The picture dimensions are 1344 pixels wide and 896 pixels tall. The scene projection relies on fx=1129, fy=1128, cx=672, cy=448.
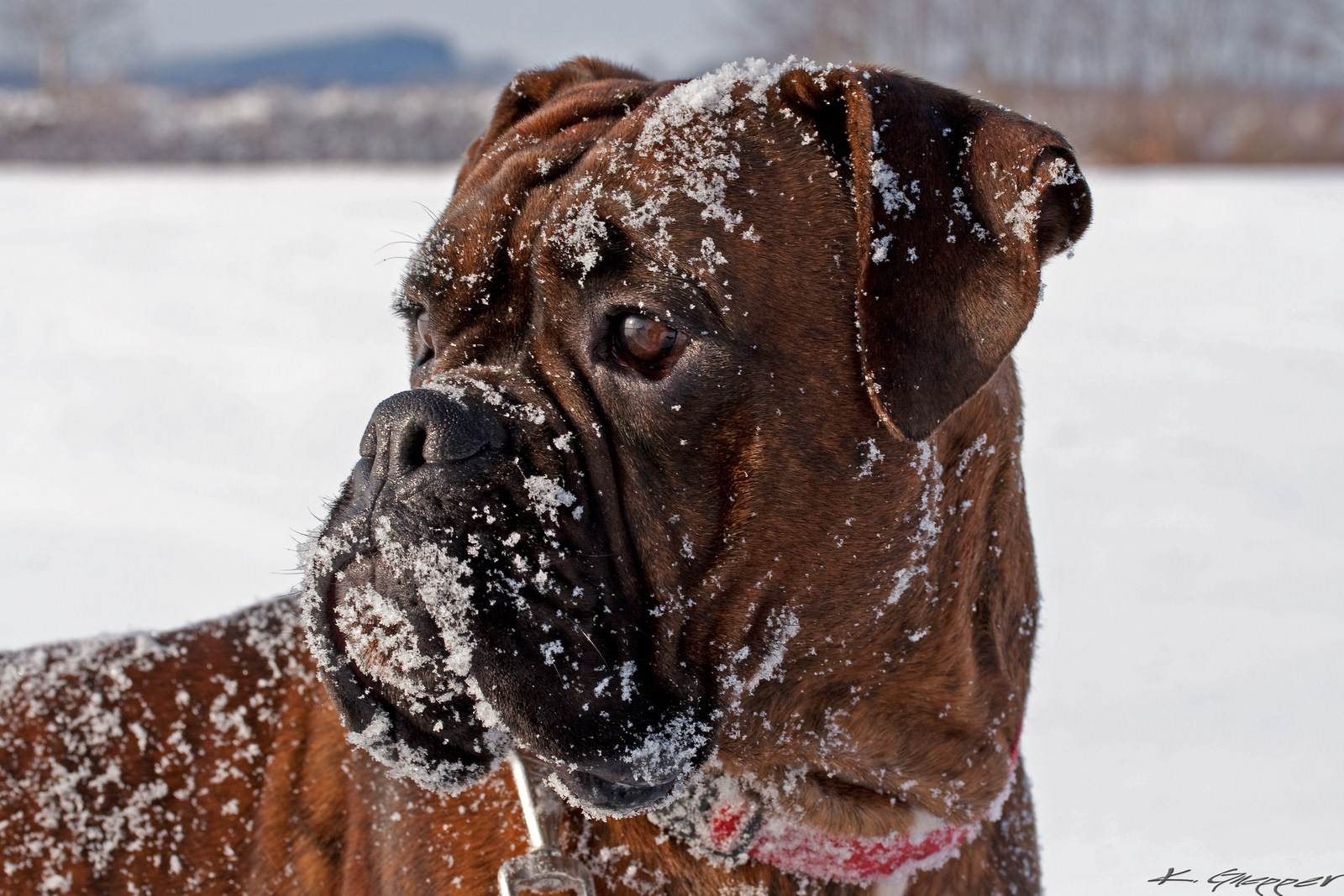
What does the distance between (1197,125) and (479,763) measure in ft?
95.6

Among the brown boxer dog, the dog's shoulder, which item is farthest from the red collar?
the dog's shoulder

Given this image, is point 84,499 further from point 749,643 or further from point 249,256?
point 249,256

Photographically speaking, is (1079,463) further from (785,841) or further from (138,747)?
(138,747)

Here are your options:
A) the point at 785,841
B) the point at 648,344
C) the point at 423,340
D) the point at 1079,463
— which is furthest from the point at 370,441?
the point at 1079,463

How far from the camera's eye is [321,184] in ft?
55.2

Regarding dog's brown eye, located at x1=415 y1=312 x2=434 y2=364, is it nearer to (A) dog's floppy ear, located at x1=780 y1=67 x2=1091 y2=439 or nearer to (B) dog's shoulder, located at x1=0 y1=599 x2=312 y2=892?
(B) dog's shoulder, located at x1=0 y1=599 x2=312 y2=892

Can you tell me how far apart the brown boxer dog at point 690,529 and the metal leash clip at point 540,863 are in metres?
0.07

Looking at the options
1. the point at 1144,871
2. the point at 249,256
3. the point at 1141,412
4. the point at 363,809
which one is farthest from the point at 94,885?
the point at 249,256

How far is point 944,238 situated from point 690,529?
0.65 metres

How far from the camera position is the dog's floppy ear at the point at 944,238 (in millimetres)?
1849

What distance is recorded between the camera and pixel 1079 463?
7.32 m
